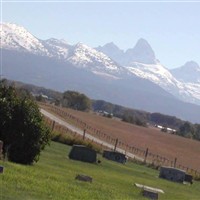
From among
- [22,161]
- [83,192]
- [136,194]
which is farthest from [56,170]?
[83,192]

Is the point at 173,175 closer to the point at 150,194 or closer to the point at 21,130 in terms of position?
the point at 21,130

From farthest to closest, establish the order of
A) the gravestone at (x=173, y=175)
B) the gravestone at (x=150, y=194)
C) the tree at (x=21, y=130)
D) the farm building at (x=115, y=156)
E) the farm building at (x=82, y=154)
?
1. the farm building at (x=115, y=156)
2. the gravestone at (x=173, y=175)
3. the farm building at (x=82, y=154)
4. the tree at (x=21, y=130)
5. the gravestone at (x=150, y=194)

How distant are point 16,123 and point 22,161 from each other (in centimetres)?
193

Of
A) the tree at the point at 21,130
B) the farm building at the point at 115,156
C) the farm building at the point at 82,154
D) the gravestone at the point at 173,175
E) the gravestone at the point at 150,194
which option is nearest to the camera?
the gravestone at the point at 150,194

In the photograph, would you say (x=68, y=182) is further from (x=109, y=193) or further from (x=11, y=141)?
(x=11, y=141)

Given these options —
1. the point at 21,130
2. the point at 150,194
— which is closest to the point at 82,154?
the point at 21,130

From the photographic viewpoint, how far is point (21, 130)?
3322cm

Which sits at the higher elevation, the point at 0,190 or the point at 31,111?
the point at 31,111

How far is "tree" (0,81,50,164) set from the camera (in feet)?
108

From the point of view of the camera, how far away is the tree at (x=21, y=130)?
108 feet

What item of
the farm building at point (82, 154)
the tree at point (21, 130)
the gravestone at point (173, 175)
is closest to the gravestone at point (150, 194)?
the tree at point (21, 130)

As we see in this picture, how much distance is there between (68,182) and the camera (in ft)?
89.1

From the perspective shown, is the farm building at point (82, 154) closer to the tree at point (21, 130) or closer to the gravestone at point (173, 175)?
the gravestone at point (173, 175)

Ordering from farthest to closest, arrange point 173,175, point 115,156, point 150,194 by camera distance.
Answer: point 115,156 < point 173,175 < point 150,194
